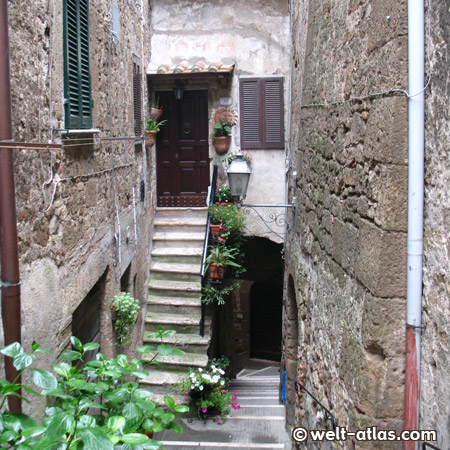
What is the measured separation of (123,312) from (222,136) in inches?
195

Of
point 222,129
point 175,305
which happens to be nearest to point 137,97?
point 222,129

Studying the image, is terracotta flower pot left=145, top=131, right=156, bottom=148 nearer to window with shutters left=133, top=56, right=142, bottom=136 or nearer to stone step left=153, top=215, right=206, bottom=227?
window with shutters left=133, top=56, right=142, bottom=136

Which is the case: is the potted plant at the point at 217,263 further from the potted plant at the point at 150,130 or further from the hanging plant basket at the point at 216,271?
the potted plant at the point at 150,130

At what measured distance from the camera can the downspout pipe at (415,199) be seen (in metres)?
2.42

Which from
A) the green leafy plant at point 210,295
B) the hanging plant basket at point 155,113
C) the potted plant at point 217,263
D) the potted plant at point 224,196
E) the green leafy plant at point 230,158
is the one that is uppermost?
the hanging plant basket at point 155,113

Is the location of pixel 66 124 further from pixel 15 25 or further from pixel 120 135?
pixel 120 135

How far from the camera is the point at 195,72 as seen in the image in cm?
933

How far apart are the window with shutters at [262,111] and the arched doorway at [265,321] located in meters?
4.34

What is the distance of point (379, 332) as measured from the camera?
2639 millimetres

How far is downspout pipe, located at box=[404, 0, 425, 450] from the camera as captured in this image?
2422 millimetres

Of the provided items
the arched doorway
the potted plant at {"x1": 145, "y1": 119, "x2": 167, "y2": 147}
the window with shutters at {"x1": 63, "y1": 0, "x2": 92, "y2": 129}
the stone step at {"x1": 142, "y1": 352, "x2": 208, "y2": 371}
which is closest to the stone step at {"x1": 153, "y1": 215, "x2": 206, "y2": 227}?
the potted plant at {"x1": 145, "y1": 119, "x2": 167, "y2": 147}

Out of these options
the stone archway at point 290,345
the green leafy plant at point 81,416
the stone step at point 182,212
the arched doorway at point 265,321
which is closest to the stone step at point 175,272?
the stone step at point 182,212

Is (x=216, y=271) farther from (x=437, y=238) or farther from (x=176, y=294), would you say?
(x=437, y=238)

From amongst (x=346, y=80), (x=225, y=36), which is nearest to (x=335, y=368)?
(x=346, y=80)
